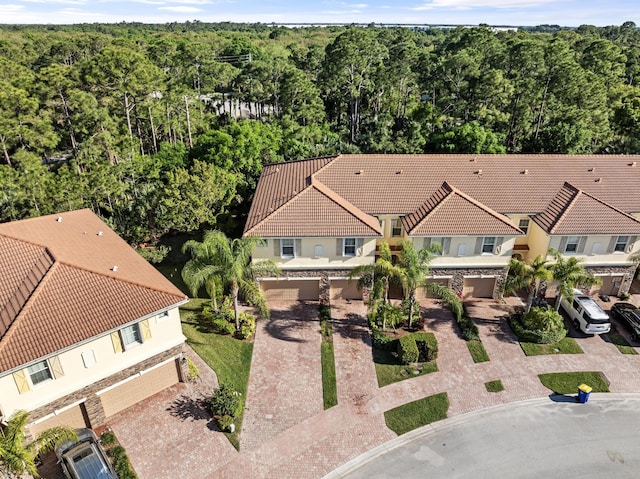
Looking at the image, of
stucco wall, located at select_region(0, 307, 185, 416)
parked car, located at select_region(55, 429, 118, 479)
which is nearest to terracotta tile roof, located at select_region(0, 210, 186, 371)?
stucco wall, located at select_region(0, 307, 185, 416)

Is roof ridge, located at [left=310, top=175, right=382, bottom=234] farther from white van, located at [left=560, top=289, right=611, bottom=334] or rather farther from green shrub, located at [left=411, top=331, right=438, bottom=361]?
white van, located at [left=560, top=289, right=611, bottom=334]

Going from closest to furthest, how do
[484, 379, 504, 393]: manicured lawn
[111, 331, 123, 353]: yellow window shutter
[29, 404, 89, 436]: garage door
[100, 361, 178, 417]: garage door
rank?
[29, 404, 89, 436]: garage door → [111, 331, 123, 353]: yellow window shutter → [100, 361, 178, 417]: garage door → [484, 379, 504, 393]: manicured lawn

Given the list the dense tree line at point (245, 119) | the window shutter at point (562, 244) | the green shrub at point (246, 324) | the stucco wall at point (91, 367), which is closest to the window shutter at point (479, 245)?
the window shutter at point (562, 244)

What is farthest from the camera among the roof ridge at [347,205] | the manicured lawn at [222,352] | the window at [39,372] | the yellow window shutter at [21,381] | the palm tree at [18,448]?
the roof ridge at [347,205]

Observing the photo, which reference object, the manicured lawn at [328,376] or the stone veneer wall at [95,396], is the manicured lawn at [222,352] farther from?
the manicured lawn at [328,376]

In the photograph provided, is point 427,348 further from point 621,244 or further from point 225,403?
point 621,244

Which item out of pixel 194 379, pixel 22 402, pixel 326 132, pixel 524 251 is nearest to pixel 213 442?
pixel 194 379
